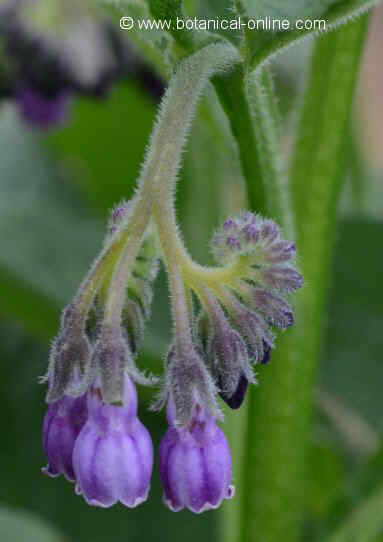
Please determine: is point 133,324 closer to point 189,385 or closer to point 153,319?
point 189,385

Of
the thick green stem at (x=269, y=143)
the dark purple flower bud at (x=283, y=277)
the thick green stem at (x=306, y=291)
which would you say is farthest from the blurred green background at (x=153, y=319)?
the dark purple flower bud at (x=283, y=277)

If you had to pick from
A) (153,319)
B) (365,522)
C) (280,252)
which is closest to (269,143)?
(280,252)

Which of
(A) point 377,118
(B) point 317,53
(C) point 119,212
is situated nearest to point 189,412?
(C) point 119,212

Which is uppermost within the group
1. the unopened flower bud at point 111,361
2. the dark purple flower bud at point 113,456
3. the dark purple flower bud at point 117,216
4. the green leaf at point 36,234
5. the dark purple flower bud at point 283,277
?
the green leaf at point 36,234

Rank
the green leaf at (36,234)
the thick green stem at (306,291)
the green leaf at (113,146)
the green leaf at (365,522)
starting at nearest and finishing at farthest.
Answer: the thick green stem at (306,291)
the green leaf at (365,522)
the green leaf at (36,234)
the green leaf at (113,146)

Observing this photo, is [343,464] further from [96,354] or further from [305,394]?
[96,354]

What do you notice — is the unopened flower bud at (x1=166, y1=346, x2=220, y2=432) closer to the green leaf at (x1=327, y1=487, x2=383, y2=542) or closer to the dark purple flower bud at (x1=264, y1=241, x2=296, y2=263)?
the dark purple flower bud at (x1=264, y1=241, x2=296, y2=263)

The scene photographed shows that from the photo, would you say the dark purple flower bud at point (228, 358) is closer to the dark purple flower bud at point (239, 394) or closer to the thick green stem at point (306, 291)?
the dark purple flower bud at point (239, 394)
